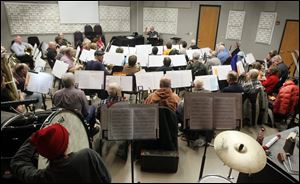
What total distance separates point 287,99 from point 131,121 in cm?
346

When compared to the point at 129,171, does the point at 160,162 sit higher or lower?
higher

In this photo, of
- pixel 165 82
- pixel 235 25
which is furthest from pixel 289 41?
pixel 165 82

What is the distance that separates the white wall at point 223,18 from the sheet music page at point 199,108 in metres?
7.89

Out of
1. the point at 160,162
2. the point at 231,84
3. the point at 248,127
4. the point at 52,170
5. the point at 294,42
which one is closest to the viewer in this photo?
the point at 52,170

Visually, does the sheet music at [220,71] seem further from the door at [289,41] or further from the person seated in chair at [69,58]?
the door at [289,41]

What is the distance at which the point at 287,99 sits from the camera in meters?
4.40

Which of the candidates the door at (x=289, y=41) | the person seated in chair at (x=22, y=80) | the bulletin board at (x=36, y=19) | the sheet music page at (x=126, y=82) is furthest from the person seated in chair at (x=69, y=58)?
the door at (x=289, y=41)

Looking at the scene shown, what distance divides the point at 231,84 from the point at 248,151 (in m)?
2.39

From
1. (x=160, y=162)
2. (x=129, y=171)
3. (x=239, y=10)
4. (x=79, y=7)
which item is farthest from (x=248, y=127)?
(x=79, y=7)

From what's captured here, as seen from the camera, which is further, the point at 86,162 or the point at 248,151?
the point at 248,151

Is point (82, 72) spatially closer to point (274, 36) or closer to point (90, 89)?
point (90, 89)

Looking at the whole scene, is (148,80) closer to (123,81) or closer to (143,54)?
(123,81)

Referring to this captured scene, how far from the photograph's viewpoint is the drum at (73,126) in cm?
230

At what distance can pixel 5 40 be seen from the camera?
8.82 metres
